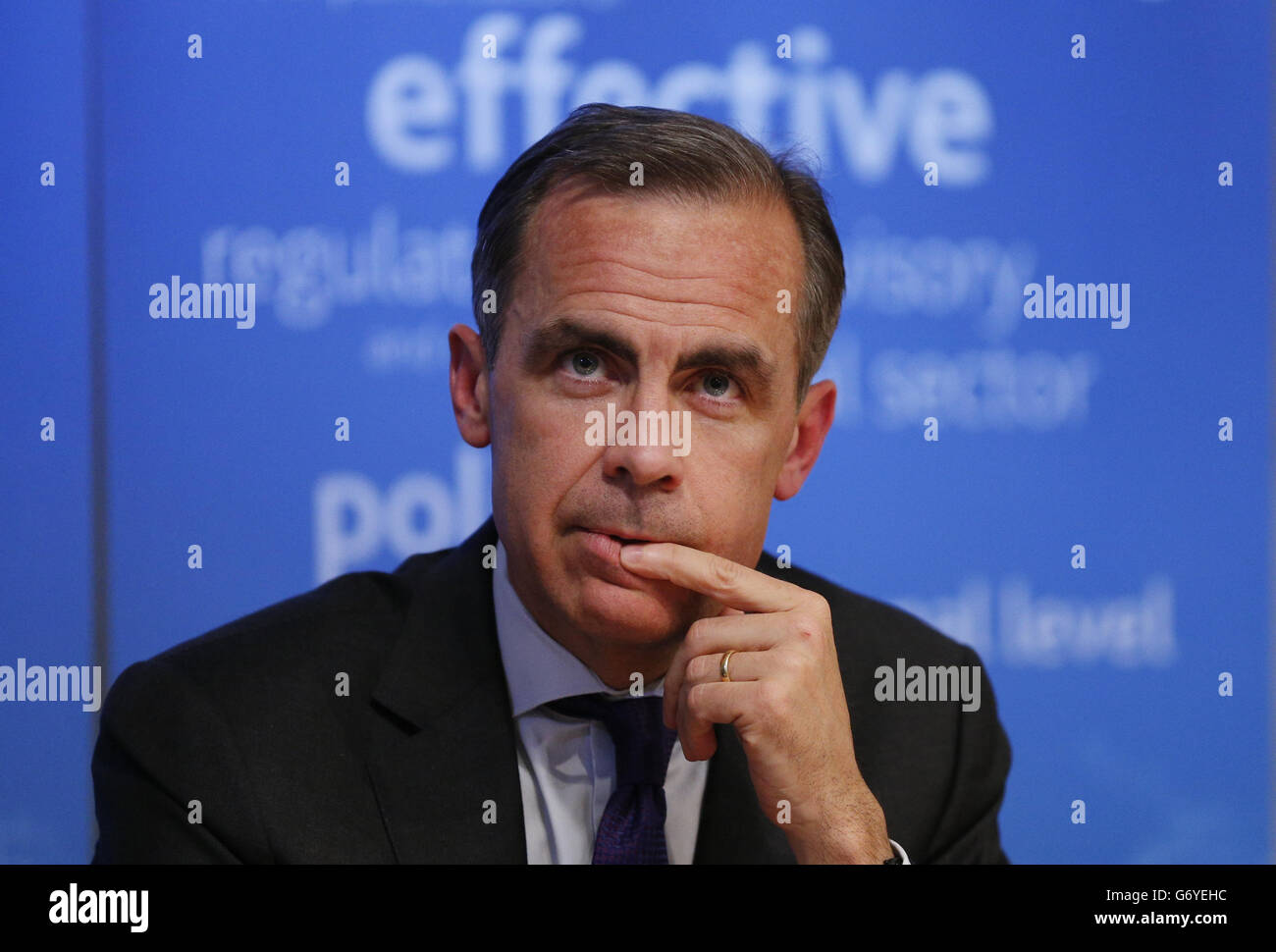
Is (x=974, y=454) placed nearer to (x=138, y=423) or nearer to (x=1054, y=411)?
(x=1054, y=411)

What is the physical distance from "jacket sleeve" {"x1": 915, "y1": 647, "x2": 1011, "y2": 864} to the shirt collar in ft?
2.15

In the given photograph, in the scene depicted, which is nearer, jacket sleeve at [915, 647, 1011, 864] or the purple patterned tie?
the purple patterned tie

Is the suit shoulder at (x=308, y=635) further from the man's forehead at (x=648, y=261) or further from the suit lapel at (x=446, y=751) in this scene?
the man's forehead at (x=648, y=261)

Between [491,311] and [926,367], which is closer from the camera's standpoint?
[491,311]

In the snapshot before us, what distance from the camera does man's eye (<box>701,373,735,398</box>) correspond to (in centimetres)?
224

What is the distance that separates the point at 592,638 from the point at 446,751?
35cm

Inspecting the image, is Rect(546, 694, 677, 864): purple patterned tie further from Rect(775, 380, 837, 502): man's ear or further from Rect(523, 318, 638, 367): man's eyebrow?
Rect(523, 318, 638, 367): man's eyebrow

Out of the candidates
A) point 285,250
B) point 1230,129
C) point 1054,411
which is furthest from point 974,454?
point 285,250

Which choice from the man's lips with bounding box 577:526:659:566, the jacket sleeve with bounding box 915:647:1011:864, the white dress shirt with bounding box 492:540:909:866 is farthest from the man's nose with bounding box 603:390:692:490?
the jacket sleeve with bounding box 915:647:1011:864

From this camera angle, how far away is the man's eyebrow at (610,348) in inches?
86.2

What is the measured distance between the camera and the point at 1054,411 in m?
2.53

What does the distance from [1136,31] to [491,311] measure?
1.59m

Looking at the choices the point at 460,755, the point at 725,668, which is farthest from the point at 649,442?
the point at 460,755

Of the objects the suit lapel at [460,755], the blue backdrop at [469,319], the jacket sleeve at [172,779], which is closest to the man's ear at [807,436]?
the blue backdrop at [469,319]
